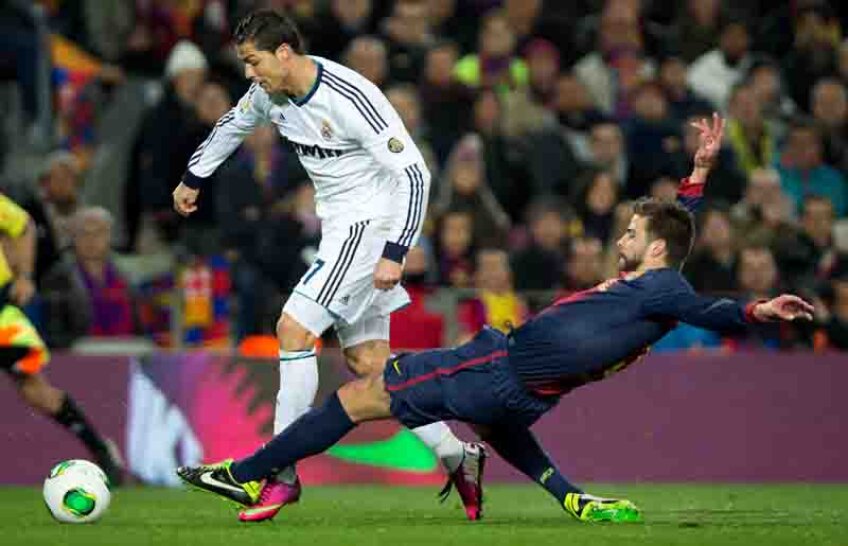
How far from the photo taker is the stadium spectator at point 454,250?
15.2m

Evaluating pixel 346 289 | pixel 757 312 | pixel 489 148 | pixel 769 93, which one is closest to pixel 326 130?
pixel 346 289

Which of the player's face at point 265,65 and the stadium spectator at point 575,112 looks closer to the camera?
the player's face at point 265,65

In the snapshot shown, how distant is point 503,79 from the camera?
1738 centimetres

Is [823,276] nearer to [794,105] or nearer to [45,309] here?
[794,105]

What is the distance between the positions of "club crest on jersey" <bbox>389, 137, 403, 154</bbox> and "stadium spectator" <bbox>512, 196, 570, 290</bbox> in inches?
210

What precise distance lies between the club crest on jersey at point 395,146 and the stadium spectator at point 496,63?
7272 mm

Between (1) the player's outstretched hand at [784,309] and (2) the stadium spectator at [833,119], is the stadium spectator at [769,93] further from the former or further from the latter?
(1) the player's outstretched hand at [784,309]

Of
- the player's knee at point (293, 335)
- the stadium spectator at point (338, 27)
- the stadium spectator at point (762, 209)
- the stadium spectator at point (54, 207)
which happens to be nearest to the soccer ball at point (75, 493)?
the player's knee at point (293, 335)

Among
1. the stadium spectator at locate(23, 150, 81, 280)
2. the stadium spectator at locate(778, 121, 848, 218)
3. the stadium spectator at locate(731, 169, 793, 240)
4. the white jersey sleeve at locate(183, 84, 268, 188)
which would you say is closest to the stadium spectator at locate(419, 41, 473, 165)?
the stadium spectator at locate(731, 169, 793, 240)

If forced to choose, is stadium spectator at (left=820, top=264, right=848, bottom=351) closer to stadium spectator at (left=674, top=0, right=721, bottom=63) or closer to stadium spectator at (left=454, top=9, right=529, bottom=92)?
stadium spectator at (left=454, top=9, right=529, bottom=92)

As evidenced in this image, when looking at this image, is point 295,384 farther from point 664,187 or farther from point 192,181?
point 664,187

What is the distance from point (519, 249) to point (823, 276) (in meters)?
2.33

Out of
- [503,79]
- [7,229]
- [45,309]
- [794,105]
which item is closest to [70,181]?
[45,309]

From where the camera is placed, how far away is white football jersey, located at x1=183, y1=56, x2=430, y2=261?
9.81m
